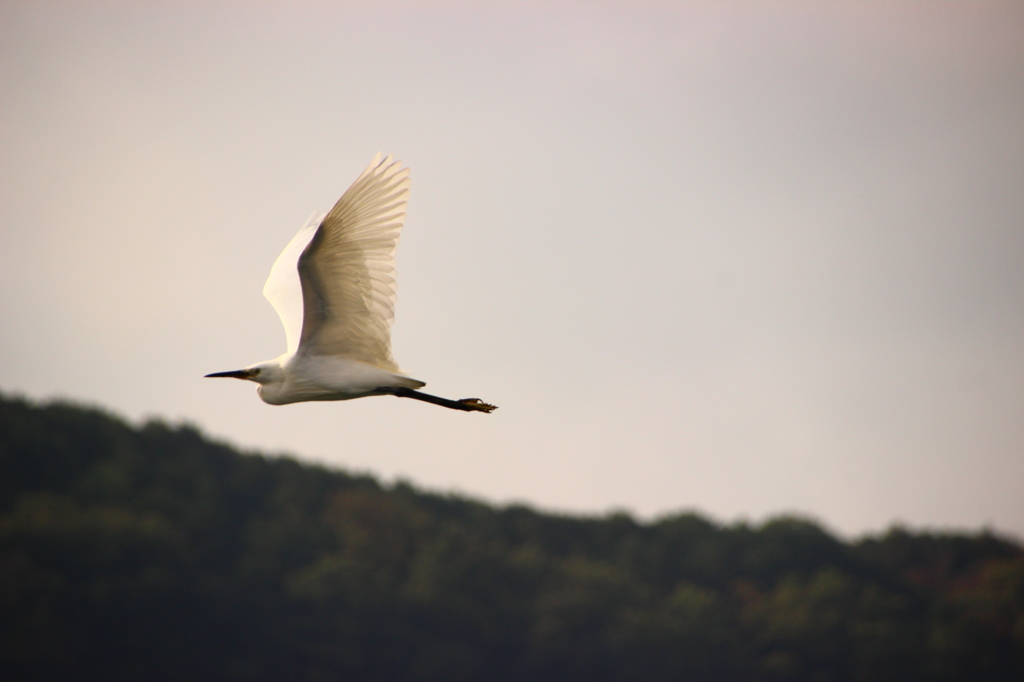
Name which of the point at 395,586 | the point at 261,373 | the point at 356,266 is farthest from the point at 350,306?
the point at 395,586

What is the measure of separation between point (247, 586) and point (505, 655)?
59.2ft

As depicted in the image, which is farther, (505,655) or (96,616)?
(505,655)

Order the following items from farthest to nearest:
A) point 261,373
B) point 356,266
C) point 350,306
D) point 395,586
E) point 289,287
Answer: point 395,586
point 289,287
point 261,373
point 350,306
point 356,266

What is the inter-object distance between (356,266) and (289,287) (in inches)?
97.0

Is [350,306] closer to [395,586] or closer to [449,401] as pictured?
[449,401]

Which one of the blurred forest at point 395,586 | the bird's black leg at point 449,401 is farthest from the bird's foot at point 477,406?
the blurred forest at point 395,586

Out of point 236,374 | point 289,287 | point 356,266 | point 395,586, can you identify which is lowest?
point 395,586

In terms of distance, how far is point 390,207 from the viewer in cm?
918

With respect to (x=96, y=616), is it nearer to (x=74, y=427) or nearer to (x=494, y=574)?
(x=74, y=427)

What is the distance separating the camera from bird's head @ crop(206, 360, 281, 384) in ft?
32.4

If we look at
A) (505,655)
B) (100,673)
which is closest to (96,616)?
(100,673)

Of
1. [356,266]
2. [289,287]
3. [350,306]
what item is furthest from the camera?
[289,287]

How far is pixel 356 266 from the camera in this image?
30.1ft

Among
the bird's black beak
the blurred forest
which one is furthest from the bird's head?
the blurred forest
